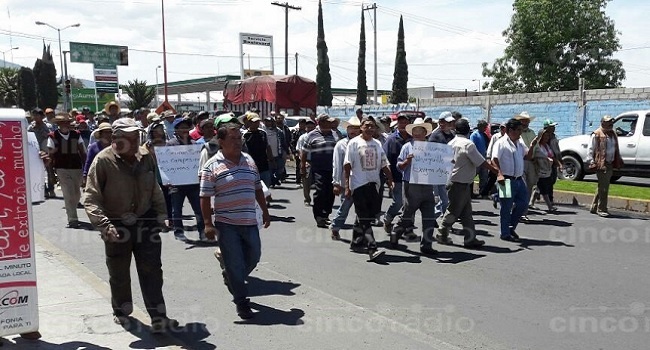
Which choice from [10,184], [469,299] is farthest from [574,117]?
[10,184]

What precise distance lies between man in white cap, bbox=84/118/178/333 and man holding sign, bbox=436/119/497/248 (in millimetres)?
4319

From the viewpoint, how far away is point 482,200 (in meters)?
13.0

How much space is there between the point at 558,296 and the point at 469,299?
0.90m

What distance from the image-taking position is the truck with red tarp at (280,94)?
26.7 meters

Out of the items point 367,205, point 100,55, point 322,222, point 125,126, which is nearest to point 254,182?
point 125,126

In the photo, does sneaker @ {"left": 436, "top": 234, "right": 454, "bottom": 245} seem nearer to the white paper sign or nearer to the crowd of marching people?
the crowd of marching people

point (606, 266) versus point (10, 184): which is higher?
point (10, 184)

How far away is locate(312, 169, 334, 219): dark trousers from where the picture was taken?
9578 millimetres

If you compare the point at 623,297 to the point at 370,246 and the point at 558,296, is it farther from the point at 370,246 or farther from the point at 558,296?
the point at 370,246

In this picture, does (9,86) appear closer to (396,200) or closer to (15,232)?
(396,200)

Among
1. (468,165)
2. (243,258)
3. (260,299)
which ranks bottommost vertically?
(260,299)

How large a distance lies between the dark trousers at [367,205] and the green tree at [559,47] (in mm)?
32303

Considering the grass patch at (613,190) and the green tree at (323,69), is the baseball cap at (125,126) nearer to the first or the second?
the grass patch at (613,190)

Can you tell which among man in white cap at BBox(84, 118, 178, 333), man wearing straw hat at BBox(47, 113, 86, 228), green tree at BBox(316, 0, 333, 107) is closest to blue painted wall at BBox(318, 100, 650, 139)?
man wearing straw hat at BBox(47, 113, 86, 228)
